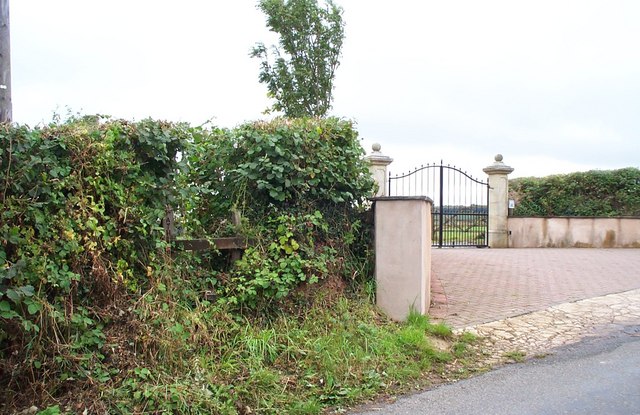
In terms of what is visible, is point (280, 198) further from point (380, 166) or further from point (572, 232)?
point (572, 232)

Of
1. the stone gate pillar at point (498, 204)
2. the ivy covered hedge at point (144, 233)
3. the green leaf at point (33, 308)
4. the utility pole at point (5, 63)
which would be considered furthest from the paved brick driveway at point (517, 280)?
the utility pole at point (5, 63)

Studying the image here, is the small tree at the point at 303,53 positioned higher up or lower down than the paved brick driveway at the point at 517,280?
higher up

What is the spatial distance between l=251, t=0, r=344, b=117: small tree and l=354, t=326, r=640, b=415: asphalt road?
397 inches

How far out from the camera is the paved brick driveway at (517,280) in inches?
237

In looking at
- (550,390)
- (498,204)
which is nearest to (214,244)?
(550,390)

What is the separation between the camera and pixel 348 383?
387cm

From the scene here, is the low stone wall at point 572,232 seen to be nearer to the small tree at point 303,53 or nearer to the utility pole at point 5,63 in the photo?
the small tree at point 303,53

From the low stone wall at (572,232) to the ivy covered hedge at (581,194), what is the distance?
1.60ft

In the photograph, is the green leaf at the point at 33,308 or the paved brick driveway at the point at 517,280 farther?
the paved brick driveway at the point at 517,280

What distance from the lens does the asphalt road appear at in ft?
11.3

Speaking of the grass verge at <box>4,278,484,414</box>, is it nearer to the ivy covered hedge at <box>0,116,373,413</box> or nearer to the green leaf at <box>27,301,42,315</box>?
the ivy covered hedge at <box>0,116,373,413</box>

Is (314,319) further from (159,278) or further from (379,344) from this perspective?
(159,278)

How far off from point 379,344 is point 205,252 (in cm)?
185

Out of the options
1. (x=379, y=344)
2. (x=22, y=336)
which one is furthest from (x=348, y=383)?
(x=22, y=336)
